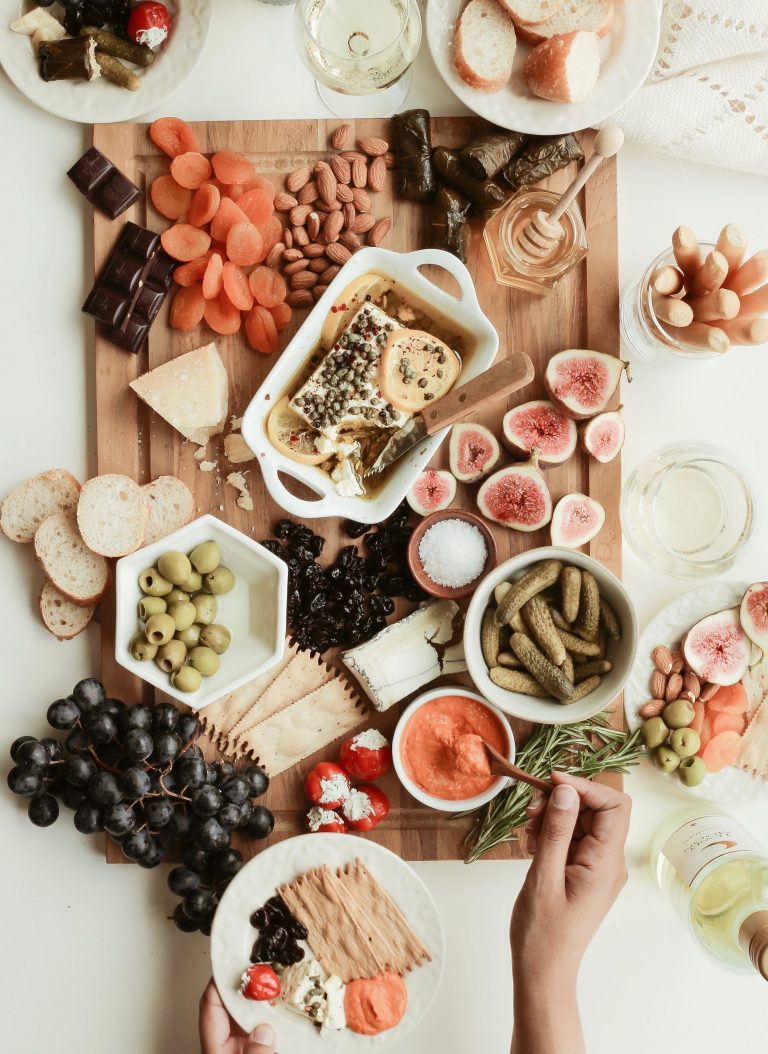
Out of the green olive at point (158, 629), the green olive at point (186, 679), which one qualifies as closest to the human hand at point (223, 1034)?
the green olive at point (186, 679)

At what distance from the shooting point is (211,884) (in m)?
1.92

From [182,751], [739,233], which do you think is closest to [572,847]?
[182,751]

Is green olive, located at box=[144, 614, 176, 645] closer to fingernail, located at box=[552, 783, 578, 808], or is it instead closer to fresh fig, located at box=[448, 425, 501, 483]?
fresh fig, located at box=[448, 425, 501, 483]

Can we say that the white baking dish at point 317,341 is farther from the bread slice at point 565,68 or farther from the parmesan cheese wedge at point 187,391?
the bread slice at point 565,68

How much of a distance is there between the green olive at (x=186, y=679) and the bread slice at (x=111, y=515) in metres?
0.29

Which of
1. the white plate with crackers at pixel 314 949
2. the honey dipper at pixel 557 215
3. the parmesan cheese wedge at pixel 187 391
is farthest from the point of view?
the parmesan cheese wedge at pixel 187 391

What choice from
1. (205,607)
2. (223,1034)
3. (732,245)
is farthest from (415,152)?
(223,1034)

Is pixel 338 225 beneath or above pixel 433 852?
above

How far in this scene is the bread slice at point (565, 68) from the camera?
1.80 metres

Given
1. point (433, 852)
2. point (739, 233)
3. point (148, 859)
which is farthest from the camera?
point (433, 852)

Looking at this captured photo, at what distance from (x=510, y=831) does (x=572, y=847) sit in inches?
7.1

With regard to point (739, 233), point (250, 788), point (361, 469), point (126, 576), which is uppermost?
point (739, 233)

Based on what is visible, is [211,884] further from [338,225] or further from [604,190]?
[604,190]

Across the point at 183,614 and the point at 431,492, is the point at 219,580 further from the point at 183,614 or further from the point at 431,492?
the point at 431,492
